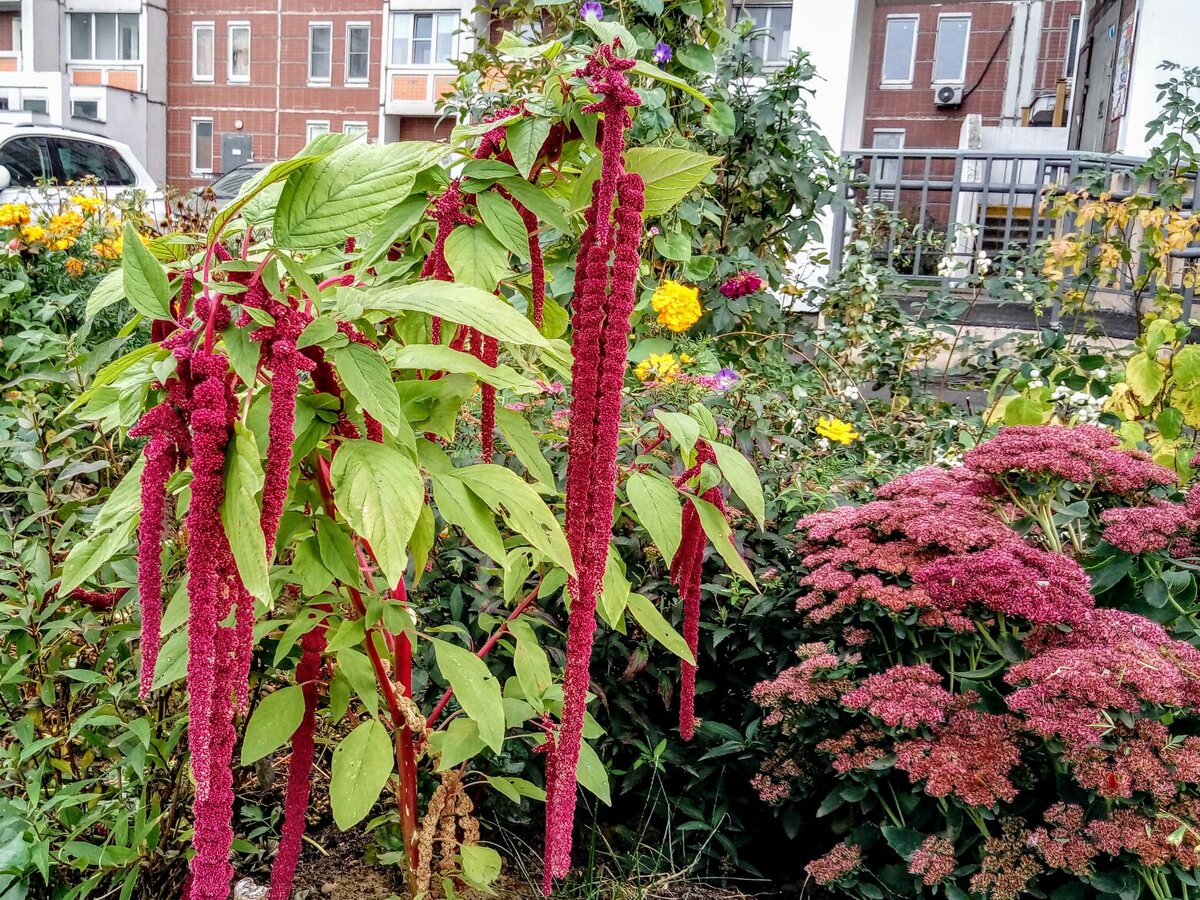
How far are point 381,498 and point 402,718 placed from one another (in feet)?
1.50

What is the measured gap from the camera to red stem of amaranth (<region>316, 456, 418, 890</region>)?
1.03 metres

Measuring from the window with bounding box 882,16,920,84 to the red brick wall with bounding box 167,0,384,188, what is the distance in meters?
11.1

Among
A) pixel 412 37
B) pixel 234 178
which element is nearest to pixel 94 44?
pixel 412 37

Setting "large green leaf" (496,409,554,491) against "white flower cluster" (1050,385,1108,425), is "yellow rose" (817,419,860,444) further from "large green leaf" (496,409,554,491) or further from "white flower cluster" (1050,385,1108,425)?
"large green leaf" (496,409,554,491)

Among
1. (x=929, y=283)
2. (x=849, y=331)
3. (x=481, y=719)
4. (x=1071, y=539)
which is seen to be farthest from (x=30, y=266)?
(x=929, y=283)

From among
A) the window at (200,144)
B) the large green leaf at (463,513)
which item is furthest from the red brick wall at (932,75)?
the large green leaf at (463,513)

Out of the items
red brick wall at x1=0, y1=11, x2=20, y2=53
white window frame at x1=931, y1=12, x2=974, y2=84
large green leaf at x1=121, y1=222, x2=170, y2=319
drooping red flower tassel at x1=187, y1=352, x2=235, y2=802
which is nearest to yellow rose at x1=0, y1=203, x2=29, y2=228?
large green leaf at x1=121, y1=222, x2=170, y2=319

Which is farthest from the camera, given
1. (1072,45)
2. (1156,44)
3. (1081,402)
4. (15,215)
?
(1072,45)

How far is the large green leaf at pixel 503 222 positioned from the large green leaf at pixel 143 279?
0.95 feet

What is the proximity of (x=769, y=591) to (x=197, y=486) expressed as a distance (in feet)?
3.96

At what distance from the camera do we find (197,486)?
1.95 ft

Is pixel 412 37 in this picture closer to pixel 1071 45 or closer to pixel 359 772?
pixel 1071 45

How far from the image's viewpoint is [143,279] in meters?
0.68

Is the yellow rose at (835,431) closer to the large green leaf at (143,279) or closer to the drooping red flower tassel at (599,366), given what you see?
the drooping red flower tassel at (599,366)
